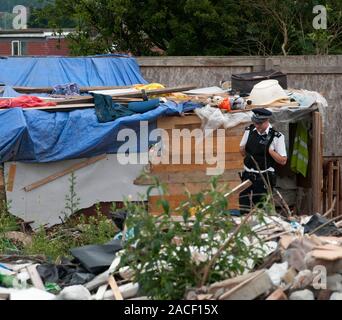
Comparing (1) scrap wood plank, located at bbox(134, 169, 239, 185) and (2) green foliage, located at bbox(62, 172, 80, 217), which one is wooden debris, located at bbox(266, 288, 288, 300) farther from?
(1) scrap wood plank, located at bbox(134, 169, 239, 185)

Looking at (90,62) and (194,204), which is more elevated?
(90,62)

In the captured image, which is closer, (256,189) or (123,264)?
(123,264)

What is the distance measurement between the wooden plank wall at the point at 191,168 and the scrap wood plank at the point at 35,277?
466 centimetres

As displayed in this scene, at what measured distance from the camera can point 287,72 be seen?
15.0 meters

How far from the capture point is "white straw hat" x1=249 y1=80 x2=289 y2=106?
488 inches

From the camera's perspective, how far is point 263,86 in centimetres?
1254

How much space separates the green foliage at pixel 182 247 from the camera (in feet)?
18.6

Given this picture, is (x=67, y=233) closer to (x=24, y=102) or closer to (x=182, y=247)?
(x=24, y=102)

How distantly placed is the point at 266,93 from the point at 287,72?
2.76m

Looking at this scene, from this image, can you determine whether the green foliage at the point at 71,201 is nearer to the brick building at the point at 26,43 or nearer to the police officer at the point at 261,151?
the police officer at the point at 261,151

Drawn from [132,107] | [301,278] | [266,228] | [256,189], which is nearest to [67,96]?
[132,107]

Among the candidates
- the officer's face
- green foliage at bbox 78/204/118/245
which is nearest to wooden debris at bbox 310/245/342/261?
green foliage at bbox 78/204/118/245
